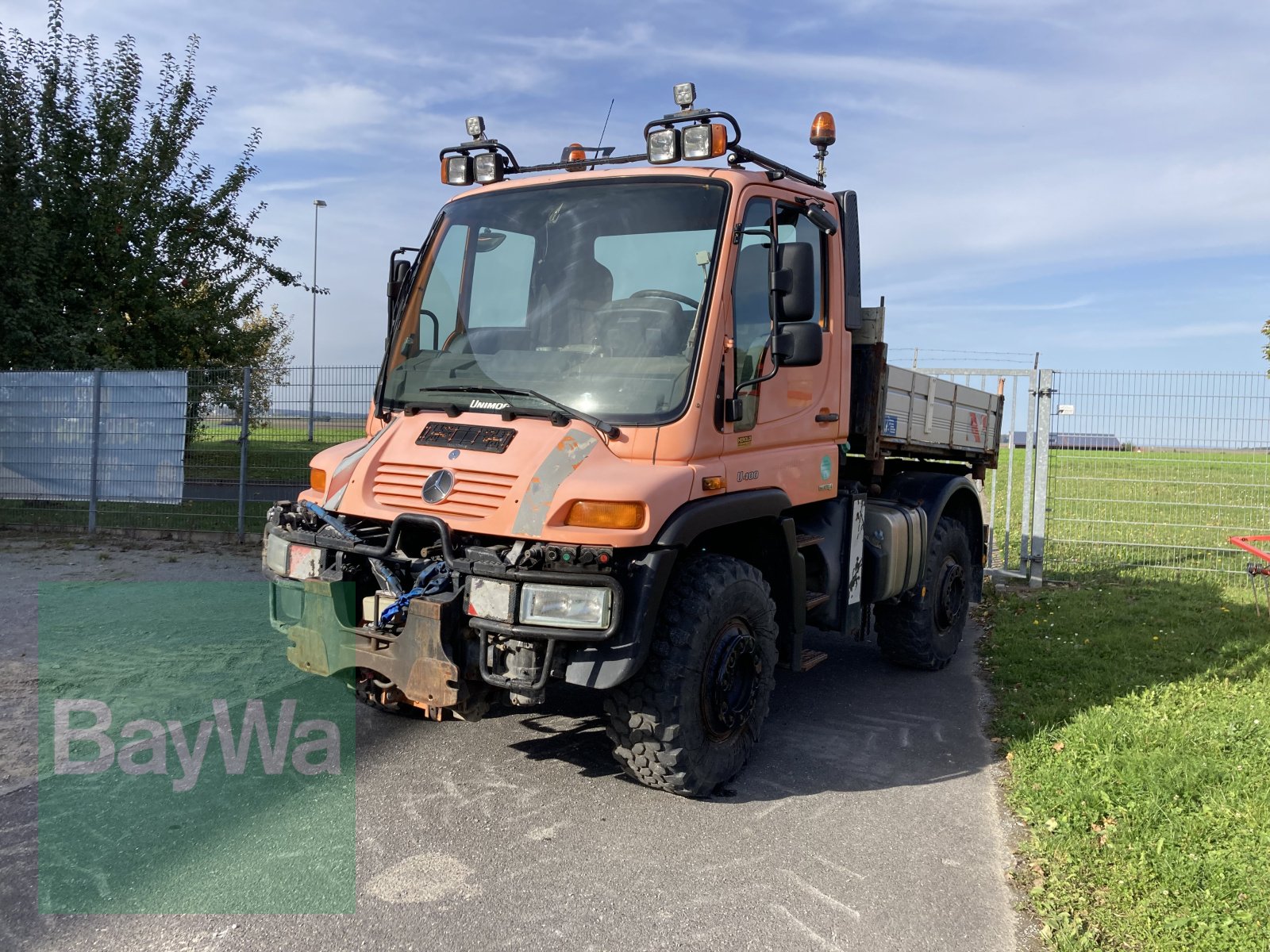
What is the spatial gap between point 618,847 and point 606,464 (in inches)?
59.0

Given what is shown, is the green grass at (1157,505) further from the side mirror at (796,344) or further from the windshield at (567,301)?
the windshield at (567,301)

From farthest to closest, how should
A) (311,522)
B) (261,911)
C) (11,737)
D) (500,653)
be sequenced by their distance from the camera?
1. (11,737)
2. (311,522)
3. (500,653)
4. (261,911)

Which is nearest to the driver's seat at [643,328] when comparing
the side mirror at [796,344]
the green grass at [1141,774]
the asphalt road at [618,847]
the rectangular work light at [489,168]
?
the side mirror at [796,344]

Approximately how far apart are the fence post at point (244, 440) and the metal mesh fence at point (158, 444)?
0.01 metres

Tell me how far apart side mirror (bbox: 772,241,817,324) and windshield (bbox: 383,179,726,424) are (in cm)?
32

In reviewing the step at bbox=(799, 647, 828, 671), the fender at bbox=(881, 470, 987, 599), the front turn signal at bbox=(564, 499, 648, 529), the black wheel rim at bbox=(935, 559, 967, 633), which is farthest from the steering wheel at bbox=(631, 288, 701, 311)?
the black wheel rim at bbox=(935, 559, 967, 633)

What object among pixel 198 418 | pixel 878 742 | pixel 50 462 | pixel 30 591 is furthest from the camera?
pixel 50 462

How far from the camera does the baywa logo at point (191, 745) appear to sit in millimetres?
4391

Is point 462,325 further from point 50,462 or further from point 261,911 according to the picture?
point 50,462

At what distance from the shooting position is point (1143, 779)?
4.45 metres

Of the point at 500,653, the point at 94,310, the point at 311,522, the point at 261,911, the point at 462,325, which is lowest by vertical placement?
the point at 261,911

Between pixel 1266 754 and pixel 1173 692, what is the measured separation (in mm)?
1198

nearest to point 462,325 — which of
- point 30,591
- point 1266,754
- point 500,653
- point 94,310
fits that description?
point 500,653

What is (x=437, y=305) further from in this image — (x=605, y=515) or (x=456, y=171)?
(x=605, y=515)
